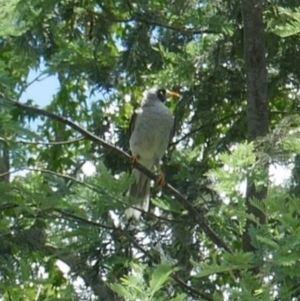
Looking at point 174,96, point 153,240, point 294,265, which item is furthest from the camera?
point 174,96

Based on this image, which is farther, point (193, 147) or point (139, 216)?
point (193, 147)

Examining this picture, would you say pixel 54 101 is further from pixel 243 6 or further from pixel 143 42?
pixel 243 6

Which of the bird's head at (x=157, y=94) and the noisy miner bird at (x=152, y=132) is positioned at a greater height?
the bird's head at (x=157, y=94)

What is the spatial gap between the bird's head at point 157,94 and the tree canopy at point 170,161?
0.12 metres

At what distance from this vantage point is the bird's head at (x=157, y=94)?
31.7 feet

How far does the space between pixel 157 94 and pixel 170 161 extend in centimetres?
110


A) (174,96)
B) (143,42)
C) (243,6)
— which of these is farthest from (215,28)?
(174,96)

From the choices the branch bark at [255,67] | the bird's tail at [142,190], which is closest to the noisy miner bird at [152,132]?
the bird's tail at [142,190]

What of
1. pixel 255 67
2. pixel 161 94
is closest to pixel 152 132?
pixel 161 94

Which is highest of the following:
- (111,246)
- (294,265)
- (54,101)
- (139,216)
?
(54,101)

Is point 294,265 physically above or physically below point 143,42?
below

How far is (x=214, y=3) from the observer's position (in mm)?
8211

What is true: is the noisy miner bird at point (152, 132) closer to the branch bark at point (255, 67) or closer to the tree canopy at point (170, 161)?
the tree canopy at point (170, 161)

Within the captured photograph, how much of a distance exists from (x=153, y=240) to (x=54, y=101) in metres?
4.83
